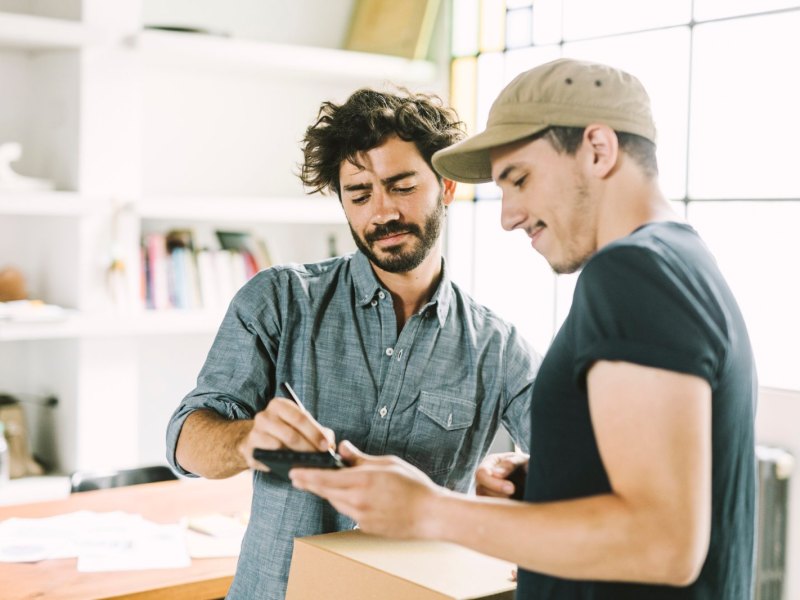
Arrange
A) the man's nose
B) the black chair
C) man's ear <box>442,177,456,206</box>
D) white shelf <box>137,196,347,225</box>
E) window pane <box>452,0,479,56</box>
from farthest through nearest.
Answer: window pane <box>452,0,479,56</box>
white shelf <box>137,196,347,225</box>
the black chair
man's ear <box>442,177,456,206</box>
the man's nose

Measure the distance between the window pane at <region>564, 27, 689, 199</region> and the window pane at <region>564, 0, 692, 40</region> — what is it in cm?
4

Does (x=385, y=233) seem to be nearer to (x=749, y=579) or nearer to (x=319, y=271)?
(x=319, y=271)

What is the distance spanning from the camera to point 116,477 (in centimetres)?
295

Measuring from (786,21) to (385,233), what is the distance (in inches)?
69.5

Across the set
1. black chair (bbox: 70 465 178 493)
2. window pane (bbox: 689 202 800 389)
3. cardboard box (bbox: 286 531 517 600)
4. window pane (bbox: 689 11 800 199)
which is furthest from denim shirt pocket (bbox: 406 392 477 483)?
window pane (bbox: 689 11 800 199)

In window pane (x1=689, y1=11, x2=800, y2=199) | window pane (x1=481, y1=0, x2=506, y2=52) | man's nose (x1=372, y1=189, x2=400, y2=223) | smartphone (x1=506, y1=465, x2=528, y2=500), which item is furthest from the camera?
window pane (x1=481, y1=0, x2=506, y2=52)

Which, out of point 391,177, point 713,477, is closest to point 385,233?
point 391,177

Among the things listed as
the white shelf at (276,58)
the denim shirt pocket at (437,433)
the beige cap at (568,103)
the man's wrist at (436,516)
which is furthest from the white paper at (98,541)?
the white shelf at (276,58)

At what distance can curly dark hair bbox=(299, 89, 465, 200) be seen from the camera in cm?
190

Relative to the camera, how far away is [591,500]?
957 mm

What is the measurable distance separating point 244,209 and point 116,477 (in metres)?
1.23

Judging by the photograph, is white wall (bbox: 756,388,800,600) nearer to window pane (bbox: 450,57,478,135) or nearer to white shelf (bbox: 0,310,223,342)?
window pane (bbox: 450,57,478,135)

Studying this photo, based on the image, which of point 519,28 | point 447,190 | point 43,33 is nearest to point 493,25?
point 519,28

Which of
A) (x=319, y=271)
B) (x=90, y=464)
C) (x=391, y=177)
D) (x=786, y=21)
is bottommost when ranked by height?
(x=90, y=464)
